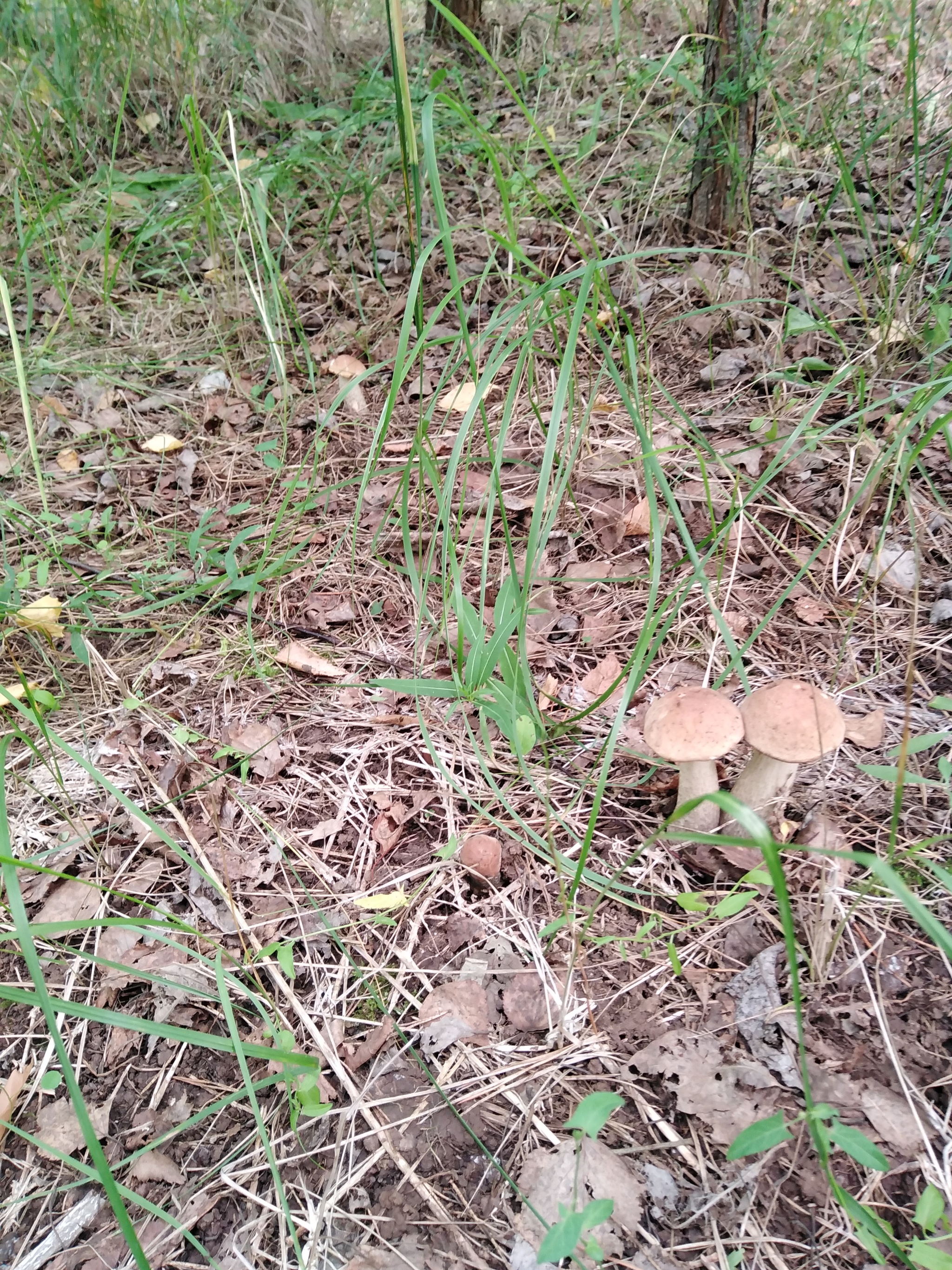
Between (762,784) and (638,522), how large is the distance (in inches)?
33.7

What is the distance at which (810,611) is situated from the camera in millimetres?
1868

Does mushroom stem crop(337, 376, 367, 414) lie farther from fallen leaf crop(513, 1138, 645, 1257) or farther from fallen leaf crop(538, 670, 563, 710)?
fallen leaf crop(513, 1138, 645, 1257)

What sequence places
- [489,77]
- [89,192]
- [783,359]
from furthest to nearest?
[489,77] < [89,192] < [783,359]

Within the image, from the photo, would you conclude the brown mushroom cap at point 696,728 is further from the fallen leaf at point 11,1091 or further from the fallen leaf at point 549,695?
the fallen leaf at point 11,1091

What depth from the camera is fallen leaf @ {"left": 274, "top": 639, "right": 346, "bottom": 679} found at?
1.93 meters

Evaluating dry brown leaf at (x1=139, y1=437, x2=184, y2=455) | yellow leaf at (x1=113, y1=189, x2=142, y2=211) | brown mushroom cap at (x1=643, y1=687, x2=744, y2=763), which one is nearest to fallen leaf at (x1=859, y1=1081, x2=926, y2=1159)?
brown mushroom cap at (x1=643, y1=687, x2=744, y2=763)

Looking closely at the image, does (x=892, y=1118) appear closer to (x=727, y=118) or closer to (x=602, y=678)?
(x=602, y=678)

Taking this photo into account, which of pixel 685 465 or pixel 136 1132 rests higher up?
pixel 685 465

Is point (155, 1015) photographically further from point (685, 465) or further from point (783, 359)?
point (783, 359)

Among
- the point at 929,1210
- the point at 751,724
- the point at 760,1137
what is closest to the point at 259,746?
the point at 751,724

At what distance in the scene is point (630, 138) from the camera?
330 centimetres

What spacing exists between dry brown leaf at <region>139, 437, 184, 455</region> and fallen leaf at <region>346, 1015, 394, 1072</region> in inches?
83.1

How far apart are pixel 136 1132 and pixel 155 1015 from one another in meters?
0.19

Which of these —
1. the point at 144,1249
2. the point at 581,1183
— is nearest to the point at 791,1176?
the point at 581,1183
